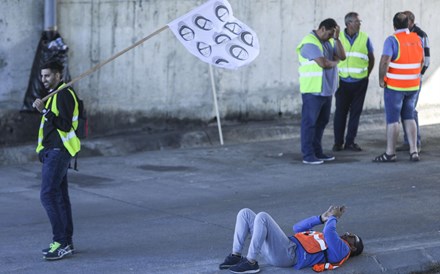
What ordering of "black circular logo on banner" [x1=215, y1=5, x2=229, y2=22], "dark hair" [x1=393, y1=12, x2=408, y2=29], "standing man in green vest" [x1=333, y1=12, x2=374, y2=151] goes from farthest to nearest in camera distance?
"standing man in green vest" [x1=333, y1=12, x2=374, y2=151], "dark hair" [x1=393, y1=12, x2=408, y2=29], "black circular logo on banner" [x1=215, y1=5, x2=229, y2=22]

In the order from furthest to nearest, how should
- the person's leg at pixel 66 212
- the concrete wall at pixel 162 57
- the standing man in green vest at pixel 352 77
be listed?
the standing man in green vest at pixel 352 77 → the concrete wall at pixel 162 57 → the person's leg at pixel 66 212

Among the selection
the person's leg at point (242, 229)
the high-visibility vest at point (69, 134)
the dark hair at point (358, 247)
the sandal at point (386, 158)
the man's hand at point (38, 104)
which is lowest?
the dark hair at point (358, 247)

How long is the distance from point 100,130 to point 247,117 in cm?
240

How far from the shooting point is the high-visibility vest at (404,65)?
1273 cm

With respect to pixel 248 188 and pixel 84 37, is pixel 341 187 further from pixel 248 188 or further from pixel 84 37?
pixel 84 37

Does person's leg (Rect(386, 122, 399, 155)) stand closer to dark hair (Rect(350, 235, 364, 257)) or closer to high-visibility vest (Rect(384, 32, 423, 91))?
high-visibility vest (Rect(384, 32, 423, 91))

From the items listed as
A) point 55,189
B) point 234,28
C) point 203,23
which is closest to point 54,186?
point 55,189

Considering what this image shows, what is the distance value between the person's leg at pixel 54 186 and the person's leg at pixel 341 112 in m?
6.28

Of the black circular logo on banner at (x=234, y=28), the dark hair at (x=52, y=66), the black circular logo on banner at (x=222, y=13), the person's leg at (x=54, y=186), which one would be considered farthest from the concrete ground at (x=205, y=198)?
the black circular logo on banner at (x=222, y=13)

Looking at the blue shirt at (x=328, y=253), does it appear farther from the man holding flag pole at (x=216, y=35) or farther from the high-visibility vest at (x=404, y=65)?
the high-visibility vest at (x=404, y=65)

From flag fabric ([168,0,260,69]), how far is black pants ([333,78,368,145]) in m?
4.63

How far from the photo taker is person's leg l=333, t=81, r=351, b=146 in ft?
45.4

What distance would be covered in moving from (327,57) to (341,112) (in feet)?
4.29

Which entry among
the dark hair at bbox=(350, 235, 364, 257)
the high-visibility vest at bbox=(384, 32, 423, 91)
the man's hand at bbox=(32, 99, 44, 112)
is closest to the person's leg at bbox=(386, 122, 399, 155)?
the high-visibility vest at bbox=(384, 32, 423, 91)
